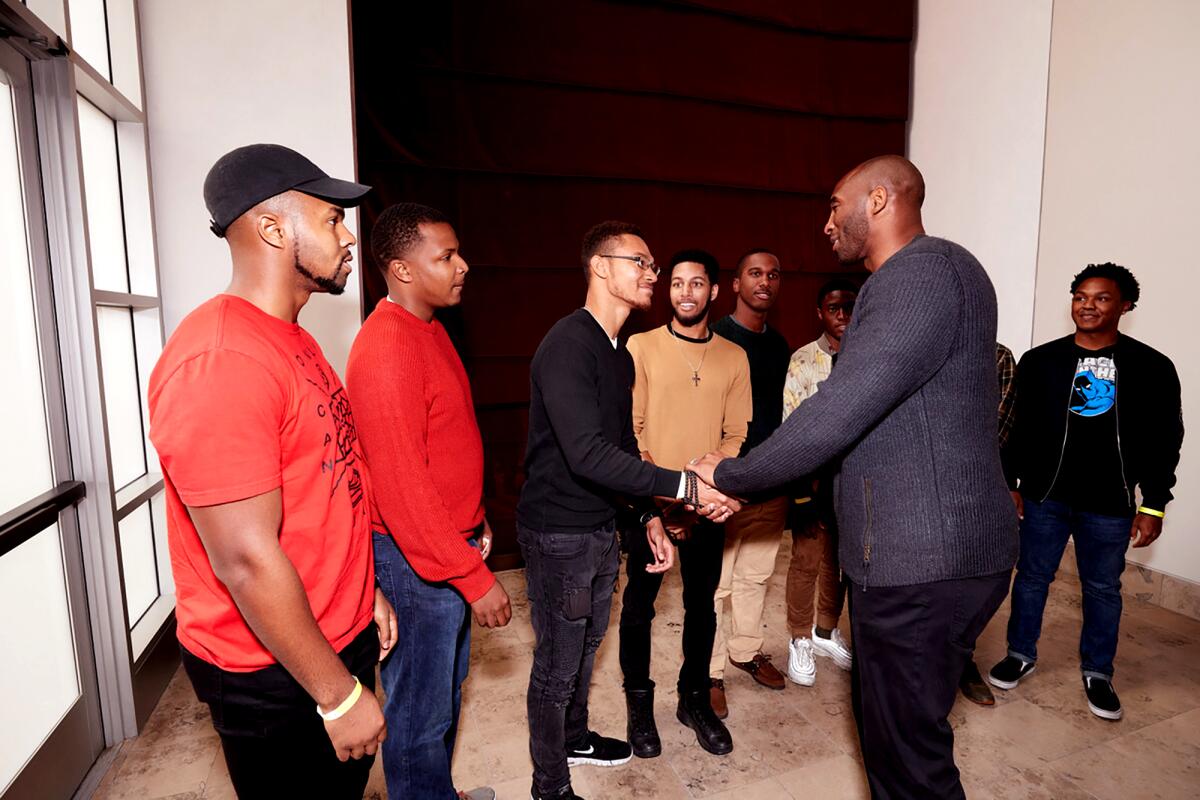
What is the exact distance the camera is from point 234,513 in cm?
90

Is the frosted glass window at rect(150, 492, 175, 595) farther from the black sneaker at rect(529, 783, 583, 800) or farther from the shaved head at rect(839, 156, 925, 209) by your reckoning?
the shaved head at rect(839, 156, 925, 209)

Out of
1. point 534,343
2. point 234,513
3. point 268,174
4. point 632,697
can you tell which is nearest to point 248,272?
point 268,174

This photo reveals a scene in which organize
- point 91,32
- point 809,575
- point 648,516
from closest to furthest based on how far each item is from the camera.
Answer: point 648,516, point 91,32, point 809,575

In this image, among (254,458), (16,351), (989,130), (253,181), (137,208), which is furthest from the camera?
(989,130)

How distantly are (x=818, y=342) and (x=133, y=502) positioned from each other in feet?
9.13

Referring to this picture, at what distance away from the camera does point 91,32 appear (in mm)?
2361

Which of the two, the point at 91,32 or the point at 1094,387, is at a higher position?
the point at 91,32

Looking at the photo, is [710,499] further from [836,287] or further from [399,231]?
[836,287]

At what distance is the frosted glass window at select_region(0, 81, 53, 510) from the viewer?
182 centimetres

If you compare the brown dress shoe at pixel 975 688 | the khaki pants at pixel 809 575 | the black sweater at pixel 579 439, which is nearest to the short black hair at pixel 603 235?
the black sweater at pixel 579 439

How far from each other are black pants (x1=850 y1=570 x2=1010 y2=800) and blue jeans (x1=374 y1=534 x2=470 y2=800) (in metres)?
0.98

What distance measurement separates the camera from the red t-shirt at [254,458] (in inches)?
35.1

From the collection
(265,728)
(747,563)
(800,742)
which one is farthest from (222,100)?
(800,742)

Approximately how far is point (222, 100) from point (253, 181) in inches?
83.0
